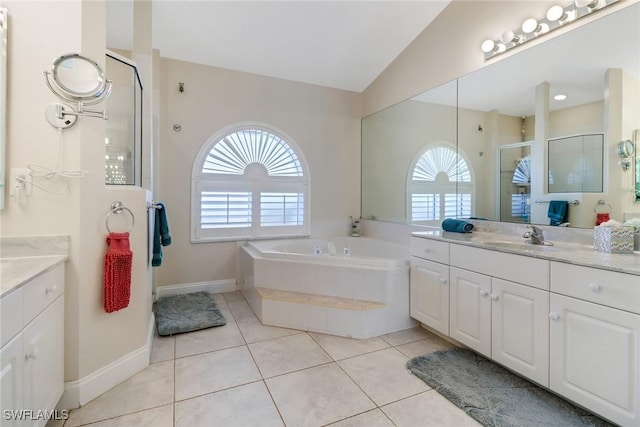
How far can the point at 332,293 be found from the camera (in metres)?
2.67

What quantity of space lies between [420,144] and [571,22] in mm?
1573

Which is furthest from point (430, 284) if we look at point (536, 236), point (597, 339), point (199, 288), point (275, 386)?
point (199, 288)

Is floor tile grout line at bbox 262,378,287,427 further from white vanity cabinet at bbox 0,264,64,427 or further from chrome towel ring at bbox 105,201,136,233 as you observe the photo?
chrome towel ring at bbox 105,201,136,233

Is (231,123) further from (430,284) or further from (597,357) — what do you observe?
(597,357)

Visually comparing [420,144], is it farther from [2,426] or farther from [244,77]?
[2,426]

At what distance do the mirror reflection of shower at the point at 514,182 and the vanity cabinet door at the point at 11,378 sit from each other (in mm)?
2946

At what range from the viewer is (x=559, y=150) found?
2064 millimetres

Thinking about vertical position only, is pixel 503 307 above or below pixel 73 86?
below

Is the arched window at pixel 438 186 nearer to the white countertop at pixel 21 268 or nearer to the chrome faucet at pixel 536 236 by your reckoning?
the chrome faucet at pixel 536 236

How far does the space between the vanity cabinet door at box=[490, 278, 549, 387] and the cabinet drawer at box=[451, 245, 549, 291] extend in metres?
0.04

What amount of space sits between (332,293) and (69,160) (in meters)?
2.05

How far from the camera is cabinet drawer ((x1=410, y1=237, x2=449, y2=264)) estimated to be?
2.23 m

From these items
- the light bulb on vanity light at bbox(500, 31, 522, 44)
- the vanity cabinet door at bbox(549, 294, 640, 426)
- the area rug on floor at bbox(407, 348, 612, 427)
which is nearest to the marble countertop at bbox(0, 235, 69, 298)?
the area rug on floor at bbox(407, 348, 612, 427)

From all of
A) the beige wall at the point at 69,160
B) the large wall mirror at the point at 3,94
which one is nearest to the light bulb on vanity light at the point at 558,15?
the beige wall at the point at 69,160
